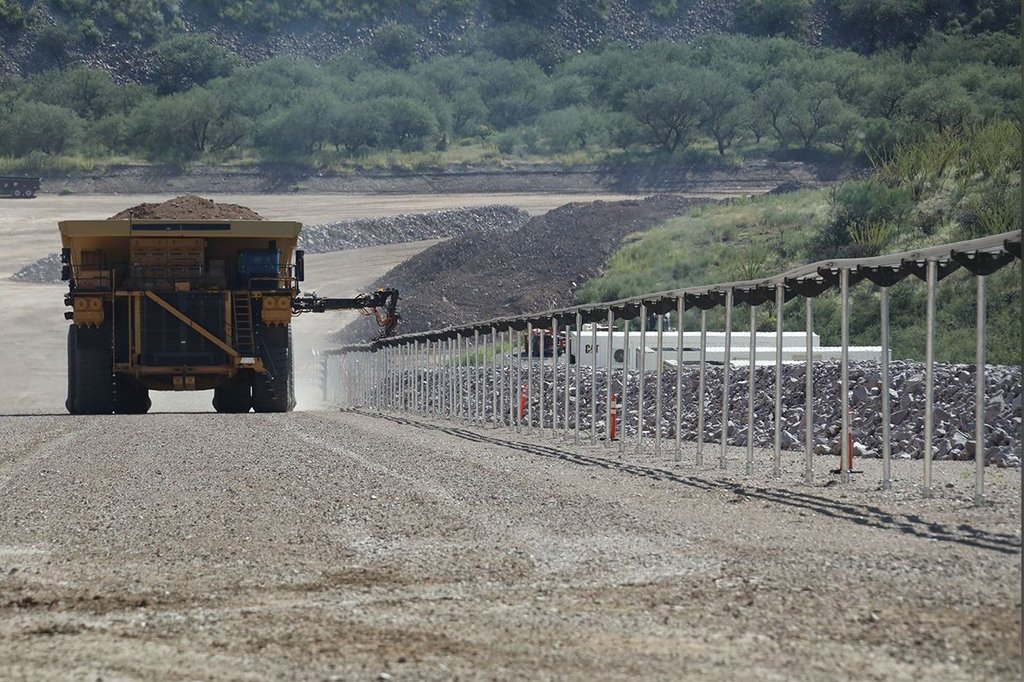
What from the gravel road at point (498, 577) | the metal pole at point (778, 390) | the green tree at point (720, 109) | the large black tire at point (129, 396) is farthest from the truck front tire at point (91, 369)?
the green tree at point (720, 109)

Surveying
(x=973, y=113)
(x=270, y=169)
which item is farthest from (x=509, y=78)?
(x=973, y=113)

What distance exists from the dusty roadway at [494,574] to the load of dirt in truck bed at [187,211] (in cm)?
1477

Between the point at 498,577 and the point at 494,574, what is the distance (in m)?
0.11

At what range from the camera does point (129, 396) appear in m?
32.8

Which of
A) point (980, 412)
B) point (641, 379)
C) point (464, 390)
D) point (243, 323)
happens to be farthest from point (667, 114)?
point (980, 412)

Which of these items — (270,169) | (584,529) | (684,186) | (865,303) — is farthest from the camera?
(270,169)

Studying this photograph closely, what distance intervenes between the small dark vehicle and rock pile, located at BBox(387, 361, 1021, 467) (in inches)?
2991

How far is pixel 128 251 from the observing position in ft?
104

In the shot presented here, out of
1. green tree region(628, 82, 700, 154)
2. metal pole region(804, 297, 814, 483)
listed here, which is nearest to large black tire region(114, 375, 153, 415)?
metal pole region(804, 297, 814, 483)

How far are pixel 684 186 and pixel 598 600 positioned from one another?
9370cm

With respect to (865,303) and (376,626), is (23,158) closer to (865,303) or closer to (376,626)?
(865,303)

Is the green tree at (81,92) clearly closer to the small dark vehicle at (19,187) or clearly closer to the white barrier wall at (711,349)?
the small dark vehicle at (19,187)

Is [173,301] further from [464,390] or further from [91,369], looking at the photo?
[464,390]

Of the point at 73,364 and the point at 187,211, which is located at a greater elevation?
the point at 187,211
